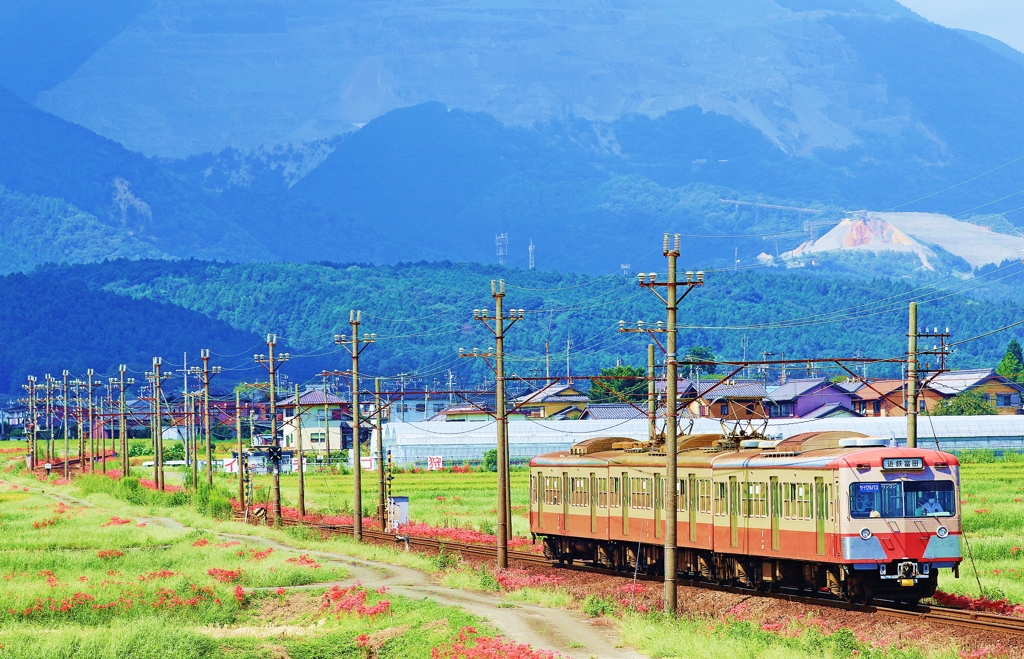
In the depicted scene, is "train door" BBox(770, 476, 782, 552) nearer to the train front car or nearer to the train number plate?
the train front car

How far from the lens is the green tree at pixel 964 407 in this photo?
144250 mm

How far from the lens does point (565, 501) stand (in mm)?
50375

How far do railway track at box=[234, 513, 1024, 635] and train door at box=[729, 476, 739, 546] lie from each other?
1389mm

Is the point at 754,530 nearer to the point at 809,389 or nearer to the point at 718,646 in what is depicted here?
the point at 718,646

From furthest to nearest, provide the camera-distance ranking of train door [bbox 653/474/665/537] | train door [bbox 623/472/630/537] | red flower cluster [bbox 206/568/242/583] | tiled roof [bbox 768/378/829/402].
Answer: tiled roof [bbox 768/378/829/402], red flower cluster [bbox 206/568/242/583], train door [bbox 623/472/630/537], train door [bbox 653/474/665/537]

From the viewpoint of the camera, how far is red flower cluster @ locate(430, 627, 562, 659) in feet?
106

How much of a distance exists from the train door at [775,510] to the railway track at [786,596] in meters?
1.41

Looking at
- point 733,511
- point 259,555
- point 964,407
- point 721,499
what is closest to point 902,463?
point 733,511

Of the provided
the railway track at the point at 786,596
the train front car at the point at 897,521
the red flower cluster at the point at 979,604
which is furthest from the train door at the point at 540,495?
the train front car at the point at 897,521

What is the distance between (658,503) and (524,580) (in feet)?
15.1

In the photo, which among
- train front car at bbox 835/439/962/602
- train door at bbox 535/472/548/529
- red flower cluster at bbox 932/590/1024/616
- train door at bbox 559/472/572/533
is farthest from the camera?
train door at bbox 535/472/548/529

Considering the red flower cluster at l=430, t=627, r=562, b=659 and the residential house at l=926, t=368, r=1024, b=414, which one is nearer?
the red flower cluster at l=430, t=627, r=562, b=659

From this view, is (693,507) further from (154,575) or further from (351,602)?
(154,575)

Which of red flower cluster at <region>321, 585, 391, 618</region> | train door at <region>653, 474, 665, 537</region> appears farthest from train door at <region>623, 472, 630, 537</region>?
red flower cluster at <region>321, 585, 391, 618</region>
